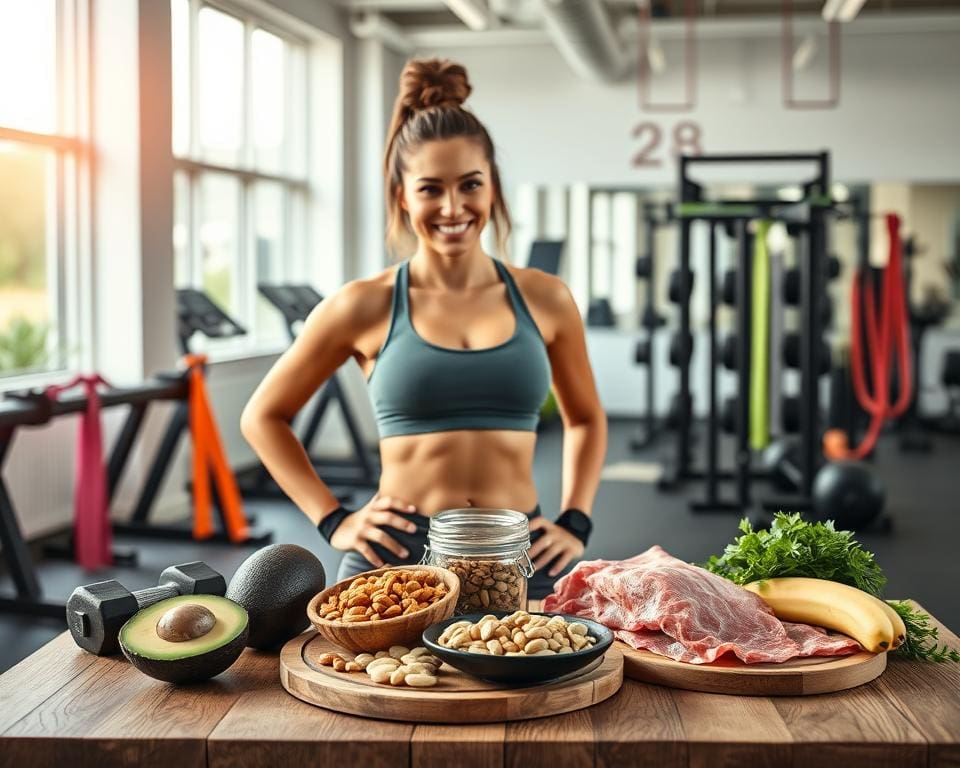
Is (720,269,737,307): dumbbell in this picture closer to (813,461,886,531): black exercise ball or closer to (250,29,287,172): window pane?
(813,461,886,531): black exercise ball

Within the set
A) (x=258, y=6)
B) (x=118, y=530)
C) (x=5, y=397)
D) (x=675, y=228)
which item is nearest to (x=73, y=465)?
(x=118, y=530)

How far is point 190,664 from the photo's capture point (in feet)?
4.63

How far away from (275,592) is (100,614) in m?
0.22

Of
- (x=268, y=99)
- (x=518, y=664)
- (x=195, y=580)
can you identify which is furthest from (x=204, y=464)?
(x=518, y=664)

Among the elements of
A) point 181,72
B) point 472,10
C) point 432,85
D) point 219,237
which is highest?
point 472,10

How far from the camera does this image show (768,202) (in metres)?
6.30

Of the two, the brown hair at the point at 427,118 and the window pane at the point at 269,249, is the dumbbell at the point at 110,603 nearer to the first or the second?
the brown hair at the point at 427,118

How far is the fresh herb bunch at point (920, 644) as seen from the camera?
1.55 meters

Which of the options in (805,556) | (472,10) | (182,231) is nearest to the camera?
(805,556)

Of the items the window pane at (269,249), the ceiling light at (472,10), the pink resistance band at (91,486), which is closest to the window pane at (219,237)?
the window pane at (269,249)

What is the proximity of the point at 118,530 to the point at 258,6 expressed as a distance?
369 centimetres

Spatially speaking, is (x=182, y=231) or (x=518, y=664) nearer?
(x=518, y=664)

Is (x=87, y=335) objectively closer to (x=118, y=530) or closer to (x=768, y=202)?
(x=118, y=530)

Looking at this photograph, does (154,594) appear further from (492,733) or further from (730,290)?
(730,290)
